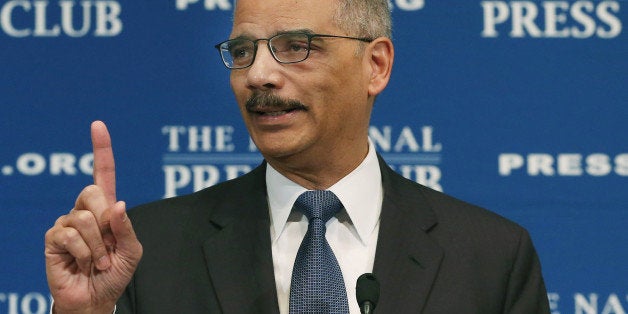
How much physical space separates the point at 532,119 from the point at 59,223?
5.25 feet

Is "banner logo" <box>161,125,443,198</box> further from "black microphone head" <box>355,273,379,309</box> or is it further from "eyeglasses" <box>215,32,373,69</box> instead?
"black microphone head" <box>355,273,379,309</box>

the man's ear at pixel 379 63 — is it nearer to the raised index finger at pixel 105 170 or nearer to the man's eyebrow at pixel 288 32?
the man's eyebrow at pixel 288 32

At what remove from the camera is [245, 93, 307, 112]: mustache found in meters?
2.29

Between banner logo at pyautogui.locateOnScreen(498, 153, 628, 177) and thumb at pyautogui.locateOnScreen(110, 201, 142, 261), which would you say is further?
banner logo at pyautogui.locateOnScreen(498, 153, 628, 177)

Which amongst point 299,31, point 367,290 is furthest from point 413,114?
point 367,290

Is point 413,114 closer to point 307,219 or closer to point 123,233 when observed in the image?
point 307,219

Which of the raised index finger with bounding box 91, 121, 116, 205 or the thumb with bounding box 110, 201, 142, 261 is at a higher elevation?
the raised index finger with bounding box 91, 121, 116, 205

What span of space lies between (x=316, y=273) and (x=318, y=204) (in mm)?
A: 179

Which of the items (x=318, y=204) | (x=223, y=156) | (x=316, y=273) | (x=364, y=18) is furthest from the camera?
(x=223, y=156)

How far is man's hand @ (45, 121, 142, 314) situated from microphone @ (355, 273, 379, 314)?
42cm

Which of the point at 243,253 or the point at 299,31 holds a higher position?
the point at 299,31

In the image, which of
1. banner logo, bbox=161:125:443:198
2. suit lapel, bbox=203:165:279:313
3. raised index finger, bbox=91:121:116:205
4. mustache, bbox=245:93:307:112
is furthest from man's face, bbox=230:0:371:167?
banner logo, bbox=161:125:443:198

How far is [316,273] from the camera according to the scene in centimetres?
225

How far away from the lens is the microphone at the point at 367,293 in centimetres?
194
